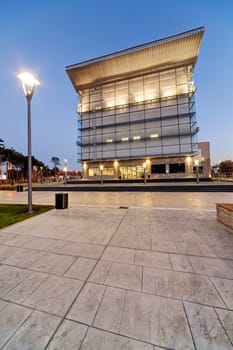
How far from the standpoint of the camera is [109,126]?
29.0m

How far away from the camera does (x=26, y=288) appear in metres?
1.95

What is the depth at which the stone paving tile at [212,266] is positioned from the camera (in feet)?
7.36

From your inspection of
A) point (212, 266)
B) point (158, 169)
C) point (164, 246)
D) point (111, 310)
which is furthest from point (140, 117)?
point (111, 310)

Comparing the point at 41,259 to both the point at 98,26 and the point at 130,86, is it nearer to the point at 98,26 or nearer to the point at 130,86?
the point at 130,86

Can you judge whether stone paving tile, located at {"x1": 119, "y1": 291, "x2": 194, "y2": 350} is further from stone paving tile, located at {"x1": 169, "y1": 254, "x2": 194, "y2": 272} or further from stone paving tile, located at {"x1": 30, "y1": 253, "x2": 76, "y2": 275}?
stone paving tile, located at {"x1": 30, "y1": 253, "x2": 76, "y2": 275}

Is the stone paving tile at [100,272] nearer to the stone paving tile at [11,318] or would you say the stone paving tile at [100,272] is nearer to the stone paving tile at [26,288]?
the stone paving tile at [26,288]

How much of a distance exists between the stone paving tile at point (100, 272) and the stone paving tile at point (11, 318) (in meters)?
0.84

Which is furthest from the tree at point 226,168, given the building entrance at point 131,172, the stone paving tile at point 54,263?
the stone paving tile at point 54,263

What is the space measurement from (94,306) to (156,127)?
2802 centimetres

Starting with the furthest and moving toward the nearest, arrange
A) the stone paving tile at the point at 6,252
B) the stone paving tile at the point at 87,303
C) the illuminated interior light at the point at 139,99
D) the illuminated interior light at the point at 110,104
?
1. the illuminated interior light at the point at 110,104
2. the illuminated interior light at the point at 139,99
3. the stone paving tile at the point at 6,252
4. the stone paving tile at the point at 87,303

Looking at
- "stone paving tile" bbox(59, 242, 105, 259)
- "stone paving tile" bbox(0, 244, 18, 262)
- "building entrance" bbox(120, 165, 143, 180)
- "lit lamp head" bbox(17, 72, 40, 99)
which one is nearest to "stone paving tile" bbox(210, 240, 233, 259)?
"stone paving tile" bbox(59, 242, 105, 259)

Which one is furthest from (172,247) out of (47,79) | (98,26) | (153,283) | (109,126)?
(47,79)

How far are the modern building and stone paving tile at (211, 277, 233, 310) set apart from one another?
21.6 metres

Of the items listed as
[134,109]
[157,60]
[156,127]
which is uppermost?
[157,60]
